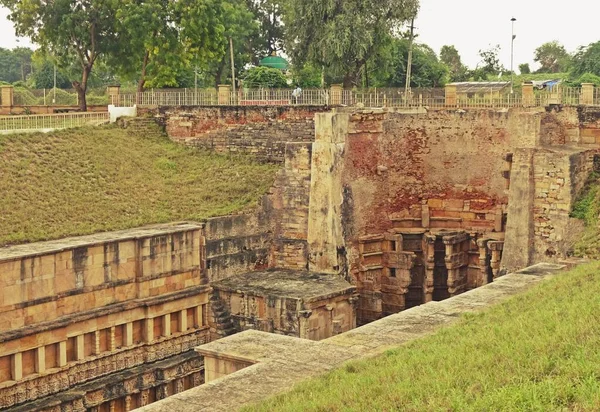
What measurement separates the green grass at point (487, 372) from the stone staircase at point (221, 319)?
344 inches

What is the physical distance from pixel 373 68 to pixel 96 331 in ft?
69.5

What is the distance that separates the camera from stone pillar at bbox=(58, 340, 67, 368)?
18500 millimetres

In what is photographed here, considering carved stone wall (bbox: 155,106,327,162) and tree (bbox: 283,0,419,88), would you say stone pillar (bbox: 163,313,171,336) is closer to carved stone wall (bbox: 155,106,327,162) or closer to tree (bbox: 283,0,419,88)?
carved stone wall (bbox: 155,106,327,162)

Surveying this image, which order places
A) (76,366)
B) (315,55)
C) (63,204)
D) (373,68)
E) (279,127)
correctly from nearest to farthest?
(76,366) → (63,204) → (279,127) → (315,55) → (373,68)

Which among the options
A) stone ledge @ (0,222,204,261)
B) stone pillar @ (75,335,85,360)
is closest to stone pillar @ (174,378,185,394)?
stone pillar @ (75,335,85,360)

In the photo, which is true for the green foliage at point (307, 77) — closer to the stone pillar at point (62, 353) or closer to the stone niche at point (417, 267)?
the stone niche at point (417, 267)

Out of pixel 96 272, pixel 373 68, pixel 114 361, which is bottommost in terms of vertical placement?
pixel 114 361

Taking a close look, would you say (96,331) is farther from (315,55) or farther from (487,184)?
(315,55)

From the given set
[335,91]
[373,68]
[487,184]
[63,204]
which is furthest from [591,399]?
[373,68]

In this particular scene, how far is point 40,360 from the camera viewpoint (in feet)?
59.4

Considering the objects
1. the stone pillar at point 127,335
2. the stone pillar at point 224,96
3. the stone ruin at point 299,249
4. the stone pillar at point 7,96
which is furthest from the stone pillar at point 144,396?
the stone pillar at point 7,96

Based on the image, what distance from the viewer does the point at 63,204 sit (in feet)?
71.6

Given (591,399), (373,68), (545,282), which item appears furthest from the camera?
(373,68)

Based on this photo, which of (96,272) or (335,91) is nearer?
(96,272)
